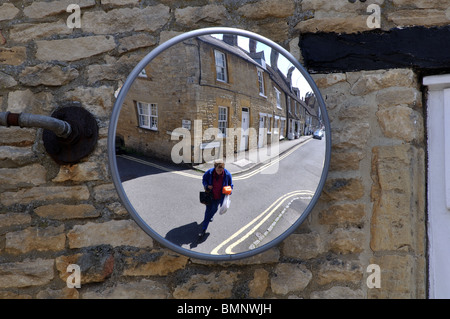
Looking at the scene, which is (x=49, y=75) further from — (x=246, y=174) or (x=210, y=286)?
(x=210, y=286)

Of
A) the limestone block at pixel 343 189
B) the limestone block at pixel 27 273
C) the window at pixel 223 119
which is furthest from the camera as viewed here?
the limestone block at pixel 27 273

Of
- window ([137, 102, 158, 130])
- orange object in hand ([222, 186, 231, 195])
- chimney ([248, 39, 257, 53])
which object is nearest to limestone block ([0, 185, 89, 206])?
window ([137, 102, 158, 130])

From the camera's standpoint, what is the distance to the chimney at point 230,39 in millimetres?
1572

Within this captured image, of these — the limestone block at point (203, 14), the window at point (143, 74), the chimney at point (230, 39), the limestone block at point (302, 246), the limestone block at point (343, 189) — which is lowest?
the limestone block at point (302, 246)

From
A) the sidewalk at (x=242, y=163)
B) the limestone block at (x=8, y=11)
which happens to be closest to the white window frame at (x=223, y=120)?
the sidewalk at (x=242, y=163)

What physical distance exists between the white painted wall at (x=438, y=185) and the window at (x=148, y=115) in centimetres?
145

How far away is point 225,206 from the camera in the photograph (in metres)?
1.51

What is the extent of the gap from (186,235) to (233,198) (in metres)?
0.30

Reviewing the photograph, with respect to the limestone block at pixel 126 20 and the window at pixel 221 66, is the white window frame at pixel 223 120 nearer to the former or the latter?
the window at pixel 221 66

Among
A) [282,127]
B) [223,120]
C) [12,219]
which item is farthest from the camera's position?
[12,219]

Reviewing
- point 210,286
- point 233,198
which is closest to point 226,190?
point 233,198

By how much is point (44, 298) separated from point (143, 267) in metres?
0.61
